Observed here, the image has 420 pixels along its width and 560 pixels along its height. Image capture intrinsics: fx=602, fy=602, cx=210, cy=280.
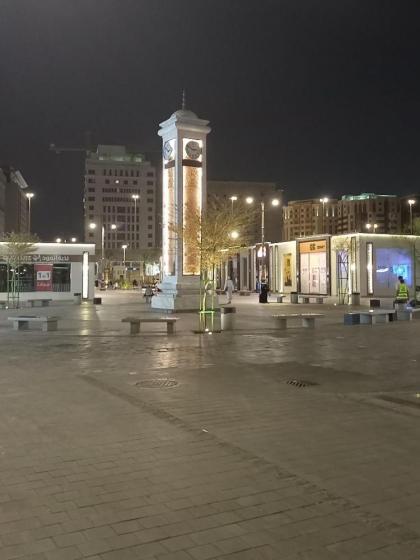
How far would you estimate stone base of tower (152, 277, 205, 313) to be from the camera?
28.9m

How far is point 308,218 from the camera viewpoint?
141375 millimetres

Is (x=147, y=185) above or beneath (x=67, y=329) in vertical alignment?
above

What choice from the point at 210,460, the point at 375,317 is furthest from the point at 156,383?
the point at 375,317

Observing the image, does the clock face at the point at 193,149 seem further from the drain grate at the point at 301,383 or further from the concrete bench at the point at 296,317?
the drain grate at the point at 301,383

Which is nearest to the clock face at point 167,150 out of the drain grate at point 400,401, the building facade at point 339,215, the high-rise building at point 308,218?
the drain grate at point 400,401

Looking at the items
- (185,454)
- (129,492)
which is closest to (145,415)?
(185,454)

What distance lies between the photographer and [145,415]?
24.6 feet

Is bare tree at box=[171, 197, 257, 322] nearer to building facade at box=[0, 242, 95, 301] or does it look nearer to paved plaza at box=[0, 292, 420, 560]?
paved plaza at box=[0, 292, 420, 560]

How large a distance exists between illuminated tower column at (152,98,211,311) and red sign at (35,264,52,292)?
1825 cm

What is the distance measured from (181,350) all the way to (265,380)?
15.0 ft

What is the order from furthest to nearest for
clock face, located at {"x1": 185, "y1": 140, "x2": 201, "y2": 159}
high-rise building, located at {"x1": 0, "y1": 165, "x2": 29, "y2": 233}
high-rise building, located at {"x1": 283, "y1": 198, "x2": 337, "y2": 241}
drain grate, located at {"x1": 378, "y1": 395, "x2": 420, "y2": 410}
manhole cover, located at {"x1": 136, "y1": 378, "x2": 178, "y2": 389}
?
high-rise building, located at {"x1": 0, "y1": 165, "x2": 29, "y2": 233} → high-rise building, located at {"x1": 283, "y1": 198, "x2": 337, "y2": 241} → clock face, located at {"x1": 185, "y1": 140, "x2": 201, "y2": 159} → manhole cover, located at {"x1": 136, "y1": 378, "x2": 178, "y2": 389} → drain grate, located at {"x1": 378, "y1": 395, "x2": 420, "y2": 410}

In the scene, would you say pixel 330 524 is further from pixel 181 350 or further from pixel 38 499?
pixel 181 350

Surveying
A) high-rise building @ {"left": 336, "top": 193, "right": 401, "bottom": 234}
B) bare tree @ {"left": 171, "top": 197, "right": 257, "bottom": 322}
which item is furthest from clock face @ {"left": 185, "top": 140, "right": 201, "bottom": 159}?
high-rise building @ {"left": 336, "top": 193, "right": 401, "bottom": 234}

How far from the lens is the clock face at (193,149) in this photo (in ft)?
98.0
